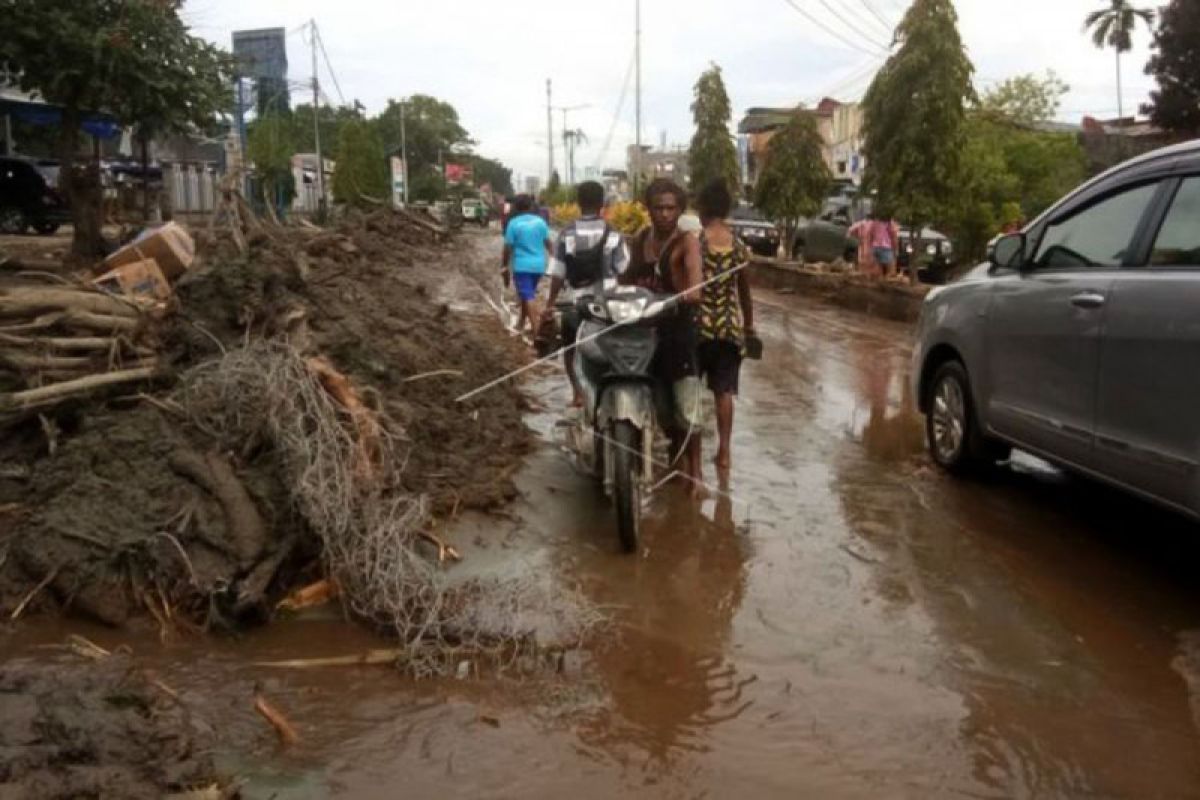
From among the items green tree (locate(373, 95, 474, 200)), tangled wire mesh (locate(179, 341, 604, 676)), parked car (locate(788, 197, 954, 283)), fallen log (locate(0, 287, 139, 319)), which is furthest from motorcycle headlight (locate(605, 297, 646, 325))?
green tree (locate(373, 95, 474, 200))

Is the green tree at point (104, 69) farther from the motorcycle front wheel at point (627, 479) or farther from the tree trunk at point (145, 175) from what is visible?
the motorcycle front wheel at point (627, 479)

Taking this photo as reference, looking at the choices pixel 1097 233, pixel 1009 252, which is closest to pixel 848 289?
pixel 1009 252

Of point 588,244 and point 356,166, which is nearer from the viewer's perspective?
point 588,244

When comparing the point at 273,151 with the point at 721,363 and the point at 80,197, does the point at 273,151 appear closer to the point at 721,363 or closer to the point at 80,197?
the point at 80,197

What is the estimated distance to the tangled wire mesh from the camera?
13.7ft

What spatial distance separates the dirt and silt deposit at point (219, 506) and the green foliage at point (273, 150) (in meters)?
37.7

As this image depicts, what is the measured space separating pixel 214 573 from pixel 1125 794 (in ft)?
10.7

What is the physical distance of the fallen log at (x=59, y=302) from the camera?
5895mm

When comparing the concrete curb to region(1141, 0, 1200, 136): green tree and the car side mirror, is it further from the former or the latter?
region(1141, 0, 1200, 136): green tree

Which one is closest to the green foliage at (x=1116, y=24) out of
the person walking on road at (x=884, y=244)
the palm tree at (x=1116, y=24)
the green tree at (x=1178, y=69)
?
the palm tree at (x=1116, y=24)

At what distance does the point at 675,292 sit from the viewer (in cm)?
632

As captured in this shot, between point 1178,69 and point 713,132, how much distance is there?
1330 cm

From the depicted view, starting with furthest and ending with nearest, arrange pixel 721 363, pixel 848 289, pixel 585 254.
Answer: pixel 848 289, pixel 585 254, pixel 721 363

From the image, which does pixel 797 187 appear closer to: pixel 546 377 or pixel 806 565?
pixel 546 377
